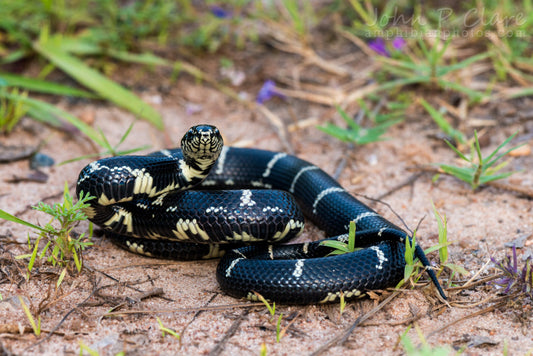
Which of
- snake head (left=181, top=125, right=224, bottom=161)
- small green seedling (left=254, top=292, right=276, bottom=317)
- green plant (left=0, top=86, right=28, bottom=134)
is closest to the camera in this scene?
small green seedling (left=254, top=292, right=276, bottom=317)

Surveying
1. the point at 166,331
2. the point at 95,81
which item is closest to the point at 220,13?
the point at 95,81

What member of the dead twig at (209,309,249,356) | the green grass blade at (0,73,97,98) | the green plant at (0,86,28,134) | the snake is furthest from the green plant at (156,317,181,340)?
the green grass blade at (0,73,97,98)

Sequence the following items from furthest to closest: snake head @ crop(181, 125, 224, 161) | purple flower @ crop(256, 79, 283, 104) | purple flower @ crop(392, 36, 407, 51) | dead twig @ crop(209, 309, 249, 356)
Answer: purple flower @ crop(256, 79, 283, 104), purple flower @ crop(392, 36, 407, 51), snake head @ crop(181, 125, 224, 161), dead twig @ crop(209, 309, 249, 356)

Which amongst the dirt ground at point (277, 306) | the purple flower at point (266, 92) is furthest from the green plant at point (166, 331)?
the purple flower at point (266, 92)

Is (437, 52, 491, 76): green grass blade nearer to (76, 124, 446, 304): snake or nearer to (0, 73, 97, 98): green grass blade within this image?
(76, 124, 446, 304): snake

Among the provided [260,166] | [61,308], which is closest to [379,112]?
[260,166]

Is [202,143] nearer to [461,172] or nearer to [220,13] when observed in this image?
[461,172]

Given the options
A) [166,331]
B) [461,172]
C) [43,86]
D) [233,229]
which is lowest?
[166,331]

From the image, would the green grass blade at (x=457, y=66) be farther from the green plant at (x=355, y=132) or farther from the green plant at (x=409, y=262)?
the green plant at (x=409, y=262)
